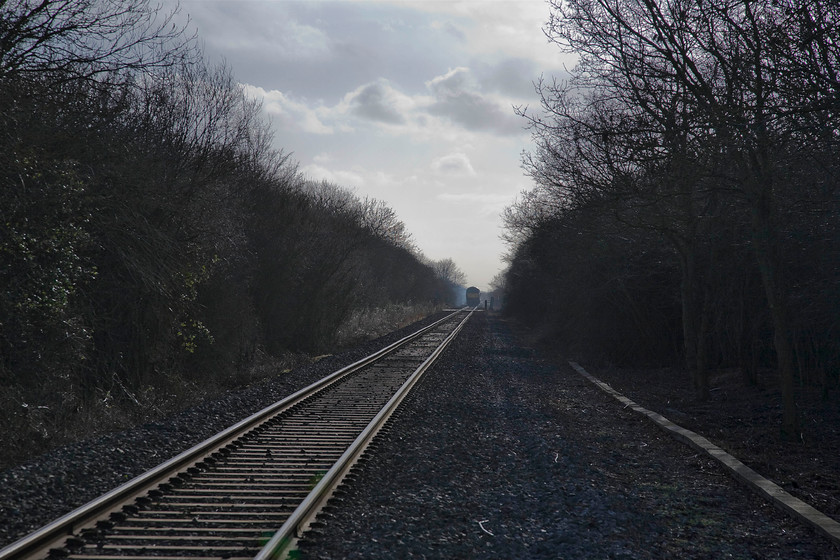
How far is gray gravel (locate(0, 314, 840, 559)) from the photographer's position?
16.8 feet

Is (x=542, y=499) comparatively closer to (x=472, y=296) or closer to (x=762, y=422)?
(x=762, y=422)

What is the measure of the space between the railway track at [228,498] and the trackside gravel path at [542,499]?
12.2 inches

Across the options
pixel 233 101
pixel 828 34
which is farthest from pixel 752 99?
pixel 233 101

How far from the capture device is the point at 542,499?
6.34 meters

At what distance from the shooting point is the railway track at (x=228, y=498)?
470 cm

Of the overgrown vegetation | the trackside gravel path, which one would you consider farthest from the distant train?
the trackside gravel path

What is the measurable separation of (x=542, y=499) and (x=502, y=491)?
422 millimetres

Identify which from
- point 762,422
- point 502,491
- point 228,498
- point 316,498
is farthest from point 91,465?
point 762,422

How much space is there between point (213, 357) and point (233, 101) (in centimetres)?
733

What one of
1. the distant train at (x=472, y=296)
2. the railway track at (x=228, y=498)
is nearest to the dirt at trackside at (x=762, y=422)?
the railway track at (x=228, y=498)

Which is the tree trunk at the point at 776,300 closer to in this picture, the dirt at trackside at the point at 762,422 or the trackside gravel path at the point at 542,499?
A: the dirt at trackside at the point at 762,422

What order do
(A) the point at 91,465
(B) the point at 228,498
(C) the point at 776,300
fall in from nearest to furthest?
(B) the point at 228,498 → (A) the point at 91,465 → (C) the point at 776,300

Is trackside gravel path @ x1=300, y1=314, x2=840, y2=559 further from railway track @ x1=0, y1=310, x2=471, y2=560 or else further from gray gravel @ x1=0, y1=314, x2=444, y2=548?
gray gravel @ x1=0, y1=314, x2=444, y2=548

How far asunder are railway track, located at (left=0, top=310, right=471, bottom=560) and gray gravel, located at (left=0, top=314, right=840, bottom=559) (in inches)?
12.6
